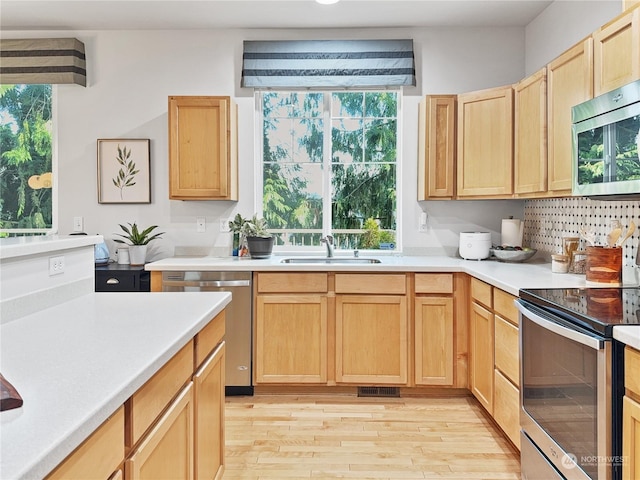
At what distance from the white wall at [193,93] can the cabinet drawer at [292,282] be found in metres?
0.75

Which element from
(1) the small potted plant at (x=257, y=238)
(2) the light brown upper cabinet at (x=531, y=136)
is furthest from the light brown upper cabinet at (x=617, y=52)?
(1) the small potted plant at (x=257, y=238)

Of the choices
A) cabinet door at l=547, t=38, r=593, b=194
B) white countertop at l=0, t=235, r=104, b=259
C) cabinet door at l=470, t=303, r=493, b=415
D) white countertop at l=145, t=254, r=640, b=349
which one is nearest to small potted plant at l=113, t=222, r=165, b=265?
white countertop at l=145, t=254, r=640, b=349

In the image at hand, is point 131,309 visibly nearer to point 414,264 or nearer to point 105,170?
point 414,264

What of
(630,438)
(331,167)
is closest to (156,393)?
(630,438)

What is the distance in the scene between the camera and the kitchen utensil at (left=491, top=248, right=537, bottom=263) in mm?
3281

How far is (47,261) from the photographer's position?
1.73 m

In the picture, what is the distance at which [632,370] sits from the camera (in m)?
1.42

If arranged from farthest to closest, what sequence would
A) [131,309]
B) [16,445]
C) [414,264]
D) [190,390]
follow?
1. [414,264]
2. [131,309]
3. [190,390]
4. [16,445]

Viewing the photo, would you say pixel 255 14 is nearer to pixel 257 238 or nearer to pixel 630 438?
pixel 257 238

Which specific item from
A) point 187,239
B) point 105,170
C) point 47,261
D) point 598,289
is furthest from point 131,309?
point 105,170

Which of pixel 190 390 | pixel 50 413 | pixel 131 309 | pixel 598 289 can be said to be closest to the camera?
pixel 50 413

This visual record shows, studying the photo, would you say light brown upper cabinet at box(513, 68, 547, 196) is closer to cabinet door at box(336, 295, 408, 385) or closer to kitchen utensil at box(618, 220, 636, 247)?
kitchen utensil at box(618, 220, 636, 247)

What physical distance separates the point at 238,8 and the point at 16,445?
3316mm

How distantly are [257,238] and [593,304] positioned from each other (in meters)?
2.27
